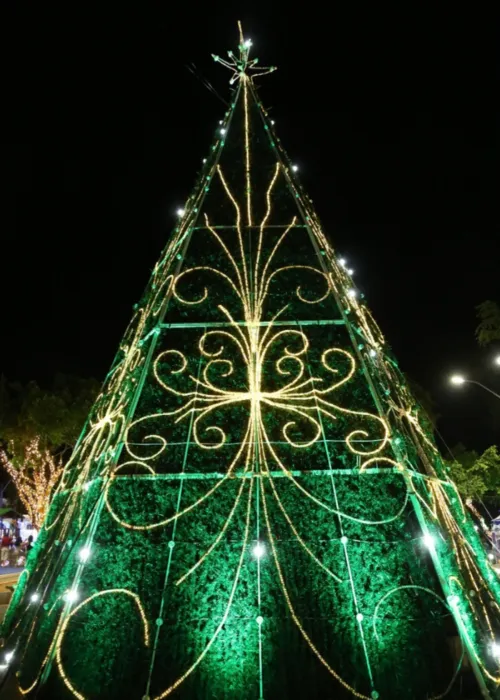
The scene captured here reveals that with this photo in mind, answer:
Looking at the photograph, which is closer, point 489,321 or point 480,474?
point 489,321

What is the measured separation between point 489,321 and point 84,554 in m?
12.6

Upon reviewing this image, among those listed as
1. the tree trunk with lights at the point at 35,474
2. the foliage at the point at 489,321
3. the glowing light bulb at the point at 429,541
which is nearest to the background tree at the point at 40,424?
the tree trunk with lights at the point at 35,474

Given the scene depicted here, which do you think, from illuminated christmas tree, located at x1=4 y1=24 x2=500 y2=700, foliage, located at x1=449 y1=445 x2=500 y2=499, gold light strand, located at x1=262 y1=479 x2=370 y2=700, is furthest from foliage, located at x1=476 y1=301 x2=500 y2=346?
gold light strand, located at x1=262 y1=479 x2=370 y2=700

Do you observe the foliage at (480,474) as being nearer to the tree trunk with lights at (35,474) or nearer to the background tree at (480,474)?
the background tree at (480,474)

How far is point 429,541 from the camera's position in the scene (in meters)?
3.65

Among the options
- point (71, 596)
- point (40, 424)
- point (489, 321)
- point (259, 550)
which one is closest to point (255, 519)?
point (259, 550)

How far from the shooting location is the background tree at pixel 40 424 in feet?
51.4

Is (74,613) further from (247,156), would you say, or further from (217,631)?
(247,156)

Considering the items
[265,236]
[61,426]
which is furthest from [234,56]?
[61,426]

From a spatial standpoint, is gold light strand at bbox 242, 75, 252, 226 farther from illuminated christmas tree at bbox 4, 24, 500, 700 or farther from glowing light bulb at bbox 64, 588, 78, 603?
glowing light bulb at bbox 64, 588, 78, 603

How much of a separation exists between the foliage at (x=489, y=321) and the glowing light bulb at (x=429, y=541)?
11178mm

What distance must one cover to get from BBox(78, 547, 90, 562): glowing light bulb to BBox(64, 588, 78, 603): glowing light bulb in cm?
20

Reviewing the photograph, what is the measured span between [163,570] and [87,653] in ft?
2.21

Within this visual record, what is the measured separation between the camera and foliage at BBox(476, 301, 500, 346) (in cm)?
1340
